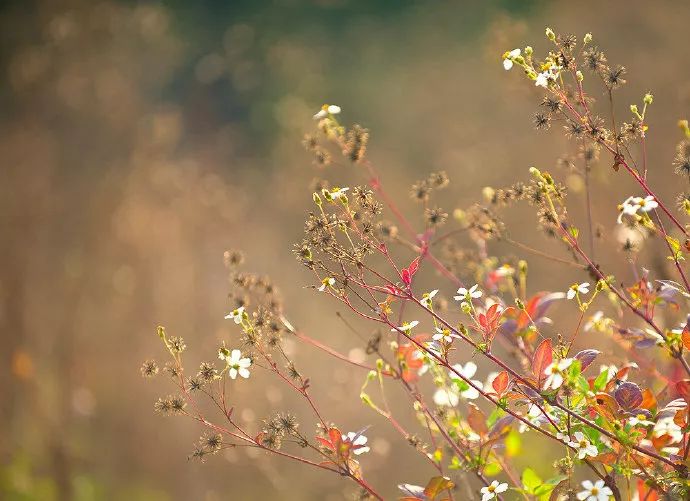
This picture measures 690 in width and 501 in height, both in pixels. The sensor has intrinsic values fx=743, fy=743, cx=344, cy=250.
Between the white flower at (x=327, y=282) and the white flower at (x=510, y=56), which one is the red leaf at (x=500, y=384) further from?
the white flower at (x=510, y=56)

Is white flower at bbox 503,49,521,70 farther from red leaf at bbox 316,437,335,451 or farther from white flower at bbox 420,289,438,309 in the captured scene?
red leaf at bbox 316,437,335,451

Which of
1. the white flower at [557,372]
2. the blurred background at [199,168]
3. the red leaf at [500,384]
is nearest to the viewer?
the white flower at [557,372]

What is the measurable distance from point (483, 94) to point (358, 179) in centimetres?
68

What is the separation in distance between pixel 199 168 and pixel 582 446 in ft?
7.22

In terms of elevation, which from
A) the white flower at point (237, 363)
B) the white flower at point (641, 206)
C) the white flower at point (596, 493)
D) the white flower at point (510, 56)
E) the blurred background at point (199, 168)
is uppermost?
the blurred background at point (199, 168)

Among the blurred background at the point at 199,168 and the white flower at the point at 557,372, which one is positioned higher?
the blurred background at the point at 199,168

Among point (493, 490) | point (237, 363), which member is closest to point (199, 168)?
point (237, 363)

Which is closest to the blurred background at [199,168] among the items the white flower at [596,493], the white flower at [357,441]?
the white flower at [357,441]

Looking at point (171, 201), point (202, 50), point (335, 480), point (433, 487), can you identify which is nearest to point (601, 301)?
point (335, 480)

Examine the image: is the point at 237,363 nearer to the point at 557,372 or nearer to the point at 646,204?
the point at 557,372

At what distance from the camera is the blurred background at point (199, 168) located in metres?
2.07

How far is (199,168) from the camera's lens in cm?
271

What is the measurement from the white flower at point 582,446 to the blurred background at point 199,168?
1.20 metres

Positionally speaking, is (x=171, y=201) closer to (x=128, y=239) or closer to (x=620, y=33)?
(x=128, y=239)
